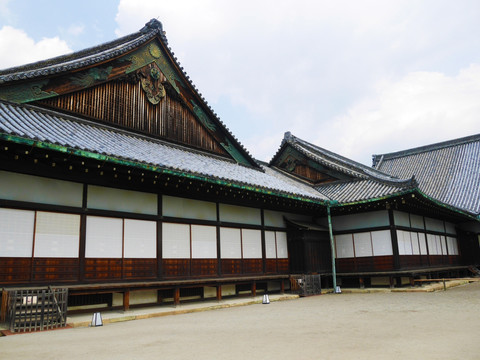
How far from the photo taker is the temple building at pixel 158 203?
9719 mm

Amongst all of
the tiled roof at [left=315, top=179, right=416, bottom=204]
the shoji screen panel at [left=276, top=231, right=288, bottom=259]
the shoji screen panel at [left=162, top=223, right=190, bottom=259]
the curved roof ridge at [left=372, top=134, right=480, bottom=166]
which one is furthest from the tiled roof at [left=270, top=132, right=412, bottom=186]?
the curved roof ridge at [left=372, top=134, right=480, bottom=166]

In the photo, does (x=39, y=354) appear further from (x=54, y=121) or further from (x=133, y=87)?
(x=133, y=87)

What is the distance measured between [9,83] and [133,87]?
4.39 m

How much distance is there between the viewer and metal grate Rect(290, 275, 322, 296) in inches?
614

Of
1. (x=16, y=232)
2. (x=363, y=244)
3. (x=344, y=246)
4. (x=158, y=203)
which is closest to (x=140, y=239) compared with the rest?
(x=158, y=203)

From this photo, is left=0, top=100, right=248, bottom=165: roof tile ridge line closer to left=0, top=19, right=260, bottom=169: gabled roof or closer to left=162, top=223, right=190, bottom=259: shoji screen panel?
left=0, top=19, right=260, bottom=169: gabled roof

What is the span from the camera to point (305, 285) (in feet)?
51.2

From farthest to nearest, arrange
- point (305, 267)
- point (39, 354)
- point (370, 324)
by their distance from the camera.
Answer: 1. point (305, 267)
2. point (370, 324)
3. point (39, 354)

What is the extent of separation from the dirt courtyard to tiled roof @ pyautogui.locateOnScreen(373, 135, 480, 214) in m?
18.8

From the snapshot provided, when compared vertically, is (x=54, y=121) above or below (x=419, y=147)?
below

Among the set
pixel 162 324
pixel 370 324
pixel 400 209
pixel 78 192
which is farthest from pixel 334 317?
pixel 400 209

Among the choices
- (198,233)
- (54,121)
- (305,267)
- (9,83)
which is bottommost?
(305,267)

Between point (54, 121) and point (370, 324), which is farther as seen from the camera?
point (54, 121)

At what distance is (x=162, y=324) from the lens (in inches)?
355
